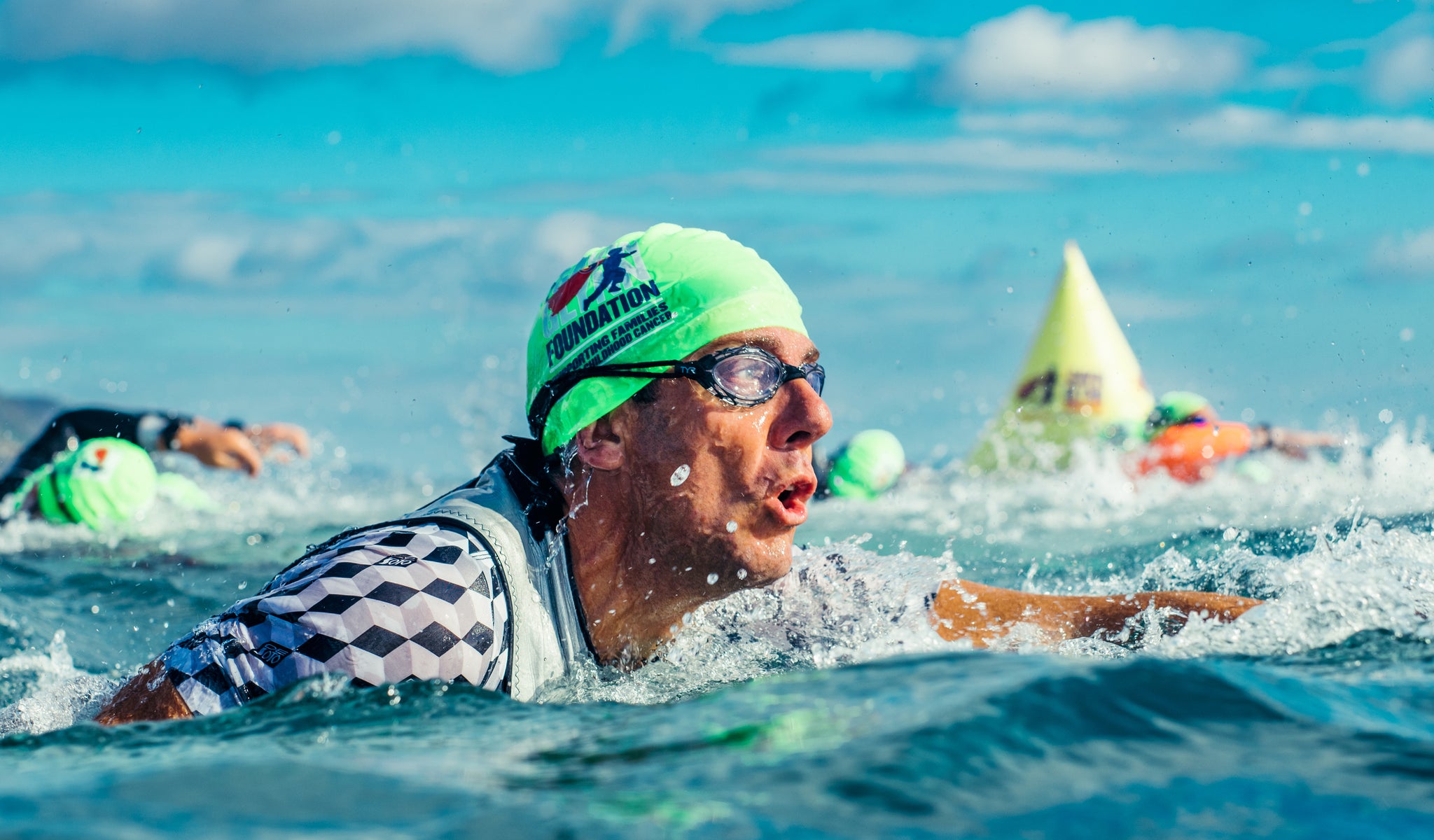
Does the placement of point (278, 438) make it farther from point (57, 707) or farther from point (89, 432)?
A: point (57, 707)

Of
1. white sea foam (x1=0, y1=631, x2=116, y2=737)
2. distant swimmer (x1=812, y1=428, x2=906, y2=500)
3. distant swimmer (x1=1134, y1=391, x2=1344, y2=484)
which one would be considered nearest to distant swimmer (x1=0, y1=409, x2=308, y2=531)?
distant swimmer (x1=812, y1=428, x2=906, y2=500)

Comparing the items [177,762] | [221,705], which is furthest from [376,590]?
[177,762]

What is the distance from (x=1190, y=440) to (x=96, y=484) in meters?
11.9

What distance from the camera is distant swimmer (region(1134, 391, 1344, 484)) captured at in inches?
558

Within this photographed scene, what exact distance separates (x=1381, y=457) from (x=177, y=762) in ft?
42.3

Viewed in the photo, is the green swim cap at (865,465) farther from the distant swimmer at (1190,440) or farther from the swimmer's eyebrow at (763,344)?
the swimmer's eyebrow at (763,344)

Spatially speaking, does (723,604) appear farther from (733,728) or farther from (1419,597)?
(1419,597)

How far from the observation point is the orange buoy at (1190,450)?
1427 centimetres

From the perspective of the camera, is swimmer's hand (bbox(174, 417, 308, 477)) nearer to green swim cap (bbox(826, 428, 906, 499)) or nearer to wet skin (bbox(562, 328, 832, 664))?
green swim cap (bbox(826, 428, 906, 499))

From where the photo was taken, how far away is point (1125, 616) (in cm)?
321

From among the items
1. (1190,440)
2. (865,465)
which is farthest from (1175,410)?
(865,465)

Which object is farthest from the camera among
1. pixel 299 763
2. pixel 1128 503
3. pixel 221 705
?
pixel 1128 503

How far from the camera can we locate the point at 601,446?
10.1ft

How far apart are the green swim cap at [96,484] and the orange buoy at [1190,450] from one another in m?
11.2
